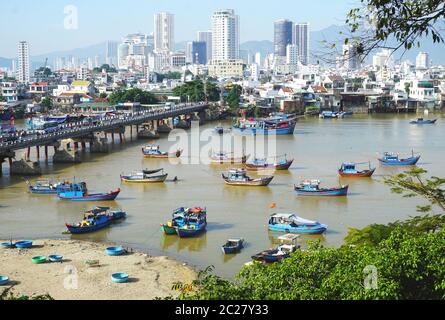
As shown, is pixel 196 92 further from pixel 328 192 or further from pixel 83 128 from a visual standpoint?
pixel 328 192

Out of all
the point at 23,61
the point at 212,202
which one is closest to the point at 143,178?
the point at 212,202

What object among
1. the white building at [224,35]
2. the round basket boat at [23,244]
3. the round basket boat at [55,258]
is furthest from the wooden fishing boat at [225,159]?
the white building at [224,35]

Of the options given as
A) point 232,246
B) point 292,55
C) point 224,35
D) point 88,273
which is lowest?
point 88,273

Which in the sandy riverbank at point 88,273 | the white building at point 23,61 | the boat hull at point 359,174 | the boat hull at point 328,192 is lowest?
the sandy riverbank at point 88,273

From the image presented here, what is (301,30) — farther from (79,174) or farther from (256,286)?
(256,286)

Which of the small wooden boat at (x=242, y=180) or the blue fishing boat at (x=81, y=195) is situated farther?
the small wooden boat at (x=242, y=180)

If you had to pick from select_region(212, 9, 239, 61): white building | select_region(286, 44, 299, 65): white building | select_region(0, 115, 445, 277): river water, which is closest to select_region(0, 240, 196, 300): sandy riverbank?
select_region(0, 115, 445, 277): river water

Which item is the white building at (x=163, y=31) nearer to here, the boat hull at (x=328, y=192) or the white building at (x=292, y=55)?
the white building at (x=292, y=55)
